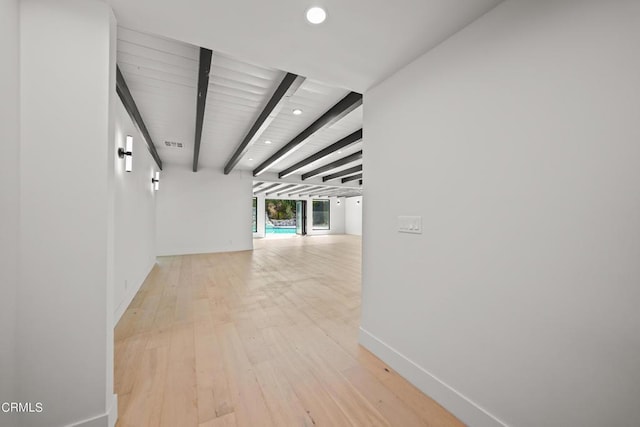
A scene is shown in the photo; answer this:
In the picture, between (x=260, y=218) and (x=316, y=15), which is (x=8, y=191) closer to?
(x=316, y=15)

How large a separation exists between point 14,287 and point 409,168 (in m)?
2.25

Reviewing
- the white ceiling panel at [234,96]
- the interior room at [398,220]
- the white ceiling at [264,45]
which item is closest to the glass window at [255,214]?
the white ceiling panel at [234,96]

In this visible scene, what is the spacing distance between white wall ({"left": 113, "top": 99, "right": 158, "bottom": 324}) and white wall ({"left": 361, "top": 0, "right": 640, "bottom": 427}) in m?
2.83

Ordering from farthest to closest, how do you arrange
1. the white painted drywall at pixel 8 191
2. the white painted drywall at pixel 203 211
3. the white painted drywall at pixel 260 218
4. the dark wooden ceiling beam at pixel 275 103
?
the white painted drywall at pixel 260 218, the white painted drywall at pixel 203 211, the dark wooden ceiling beam at pixel 275 103, the white painted drywall at pixel 8 191

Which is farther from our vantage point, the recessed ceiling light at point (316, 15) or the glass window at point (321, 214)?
the glass window at point (321, 214)

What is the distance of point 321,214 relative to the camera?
15.3 metres

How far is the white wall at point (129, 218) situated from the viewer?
258 centimetres

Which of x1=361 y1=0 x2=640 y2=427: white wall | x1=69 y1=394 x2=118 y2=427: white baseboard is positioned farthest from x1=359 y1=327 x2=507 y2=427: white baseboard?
x1=69 y1=394 x2=118 y2=427: white baseboard

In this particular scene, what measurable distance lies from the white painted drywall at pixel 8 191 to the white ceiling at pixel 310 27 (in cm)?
50

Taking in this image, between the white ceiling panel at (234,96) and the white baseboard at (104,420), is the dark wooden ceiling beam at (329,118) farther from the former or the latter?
the white baseboard at (104,420)

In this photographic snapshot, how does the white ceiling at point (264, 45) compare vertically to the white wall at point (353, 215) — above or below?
above

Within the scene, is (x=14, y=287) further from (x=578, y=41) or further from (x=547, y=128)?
(x=578, y=41)

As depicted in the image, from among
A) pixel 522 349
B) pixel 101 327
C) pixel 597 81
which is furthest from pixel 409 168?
pixel 101 327

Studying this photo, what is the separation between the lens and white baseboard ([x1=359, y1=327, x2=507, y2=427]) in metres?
1.31
